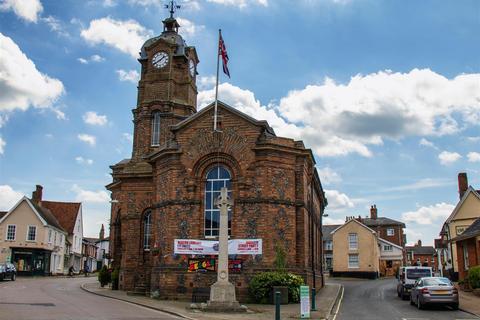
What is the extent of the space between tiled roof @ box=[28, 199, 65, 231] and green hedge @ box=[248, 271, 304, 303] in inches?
1498

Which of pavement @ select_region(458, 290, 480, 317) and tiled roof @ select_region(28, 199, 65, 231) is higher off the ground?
tiled roof @ select_region(28, 199, 65, 231)

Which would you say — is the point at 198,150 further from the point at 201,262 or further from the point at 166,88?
the point at 166,88

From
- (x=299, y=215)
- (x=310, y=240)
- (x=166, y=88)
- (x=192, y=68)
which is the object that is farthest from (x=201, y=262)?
(x=192, y=68)

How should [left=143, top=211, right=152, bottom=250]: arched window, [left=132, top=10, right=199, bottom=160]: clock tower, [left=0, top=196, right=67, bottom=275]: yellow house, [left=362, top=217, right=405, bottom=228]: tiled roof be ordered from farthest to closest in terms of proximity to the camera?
[left=362, top=217, right=405, bottom=228]: tiled roof → [left=0, top=196, right=67, bottom=275]: yellow house → [left=132, top=10, right=199, bottom=160]: clock tower → [left=143, top=211, right=152, bottom=250]: arched window

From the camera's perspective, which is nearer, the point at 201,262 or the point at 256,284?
the point at 256,284

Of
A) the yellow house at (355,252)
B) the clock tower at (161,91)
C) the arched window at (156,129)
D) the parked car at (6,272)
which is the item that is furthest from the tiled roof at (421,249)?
the parked car at (6,272)

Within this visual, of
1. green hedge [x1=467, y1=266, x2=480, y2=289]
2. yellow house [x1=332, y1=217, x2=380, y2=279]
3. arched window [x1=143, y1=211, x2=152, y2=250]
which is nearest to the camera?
green hedge [x1=467, y1=266, x2=480, y2=289]

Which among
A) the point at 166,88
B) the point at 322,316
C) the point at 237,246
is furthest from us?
the point at 166,88

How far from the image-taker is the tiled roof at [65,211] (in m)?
63.2

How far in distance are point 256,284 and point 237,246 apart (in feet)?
6.72

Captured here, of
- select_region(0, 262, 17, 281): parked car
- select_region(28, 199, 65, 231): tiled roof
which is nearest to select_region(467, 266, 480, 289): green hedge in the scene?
select_region(0, 262, 17, 281): parked car

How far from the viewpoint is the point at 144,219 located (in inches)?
1181

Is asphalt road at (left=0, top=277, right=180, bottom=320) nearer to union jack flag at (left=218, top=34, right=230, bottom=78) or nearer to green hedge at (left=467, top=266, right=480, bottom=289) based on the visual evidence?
union jack flag at (left=218, top=34, right=230, bottom=78)

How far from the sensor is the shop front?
52656 millimetres
